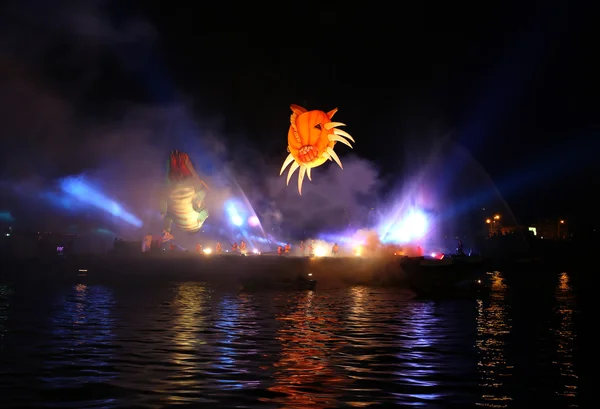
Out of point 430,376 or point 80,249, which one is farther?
point 80,249

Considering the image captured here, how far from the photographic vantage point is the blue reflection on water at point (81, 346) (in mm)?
15857

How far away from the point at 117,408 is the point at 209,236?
109528 millimetres

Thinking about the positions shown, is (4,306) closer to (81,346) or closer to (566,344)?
(81,346)

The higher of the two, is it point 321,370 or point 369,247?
point 369,247

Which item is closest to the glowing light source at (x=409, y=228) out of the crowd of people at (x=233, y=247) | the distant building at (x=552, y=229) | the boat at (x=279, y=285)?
the crowd of people at (x=233, y=247)

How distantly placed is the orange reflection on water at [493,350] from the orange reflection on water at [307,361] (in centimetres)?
355

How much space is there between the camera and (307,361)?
18734 mm

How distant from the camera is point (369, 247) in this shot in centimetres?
8162

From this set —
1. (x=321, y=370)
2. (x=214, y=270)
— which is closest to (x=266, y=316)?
(x=321, y=370)

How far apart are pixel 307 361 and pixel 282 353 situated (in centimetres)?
159

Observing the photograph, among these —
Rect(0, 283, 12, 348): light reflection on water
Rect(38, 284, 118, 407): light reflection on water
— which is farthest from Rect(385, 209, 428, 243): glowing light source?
Rect(38, 284, 118, 407): light reflection on water

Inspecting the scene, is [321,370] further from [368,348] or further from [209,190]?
[209,190]

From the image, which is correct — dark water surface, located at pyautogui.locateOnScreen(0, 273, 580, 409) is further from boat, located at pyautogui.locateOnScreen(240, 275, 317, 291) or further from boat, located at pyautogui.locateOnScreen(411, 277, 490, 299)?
boat, located at pyautogui.locateOnScreen(240, 275, 317, 291)

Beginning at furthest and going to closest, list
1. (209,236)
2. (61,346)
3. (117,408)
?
(209,236) < (61,346) < (117,408)
